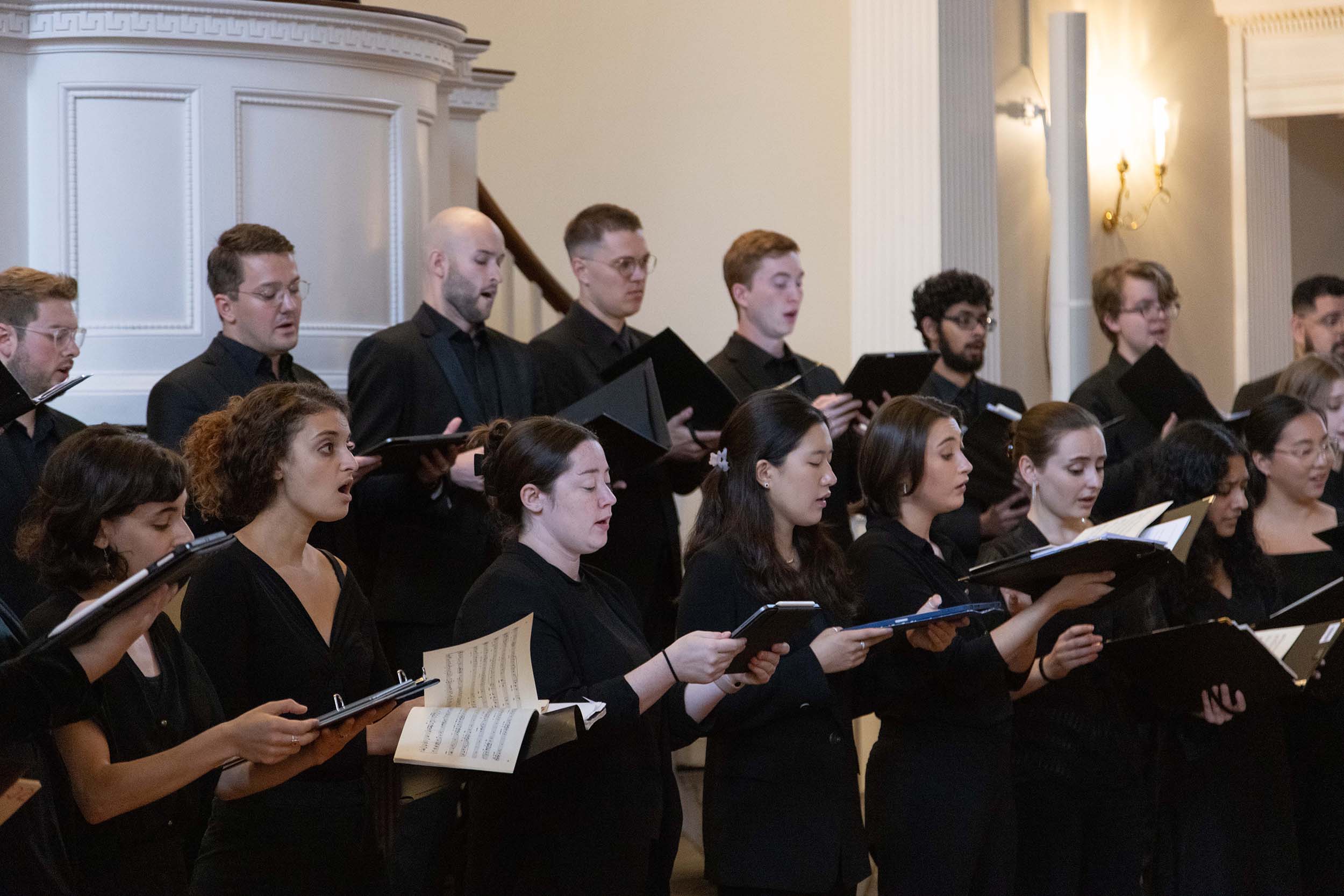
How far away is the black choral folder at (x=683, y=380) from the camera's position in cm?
401

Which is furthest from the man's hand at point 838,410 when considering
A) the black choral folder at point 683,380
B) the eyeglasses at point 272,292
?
the eyeglasses at point 272,292

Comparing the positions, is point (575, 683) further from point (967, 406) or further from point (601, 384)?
point (967, 406)

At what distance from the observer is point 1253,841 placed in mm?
3844

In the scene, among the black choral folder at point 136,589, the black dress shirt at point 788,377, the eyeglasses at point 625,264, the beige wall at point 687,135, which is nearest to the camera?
the black choral folder at point 136,589

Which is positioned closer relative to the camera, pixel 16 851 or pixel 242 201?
pixel 16 851

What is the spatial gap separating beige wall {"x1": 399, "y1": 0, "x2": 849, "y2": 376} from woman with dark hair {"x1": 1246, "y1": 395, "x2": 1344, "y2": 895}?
345 centimetres

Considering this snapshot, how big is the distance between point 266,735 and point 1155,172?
6787 millimetres

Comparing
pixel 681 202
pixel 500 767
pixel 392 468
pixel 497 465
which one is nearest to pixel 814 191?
pixel 681 202

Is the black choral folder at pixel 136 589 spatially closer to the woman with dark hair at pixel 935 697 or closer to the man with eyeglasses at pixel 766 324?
the woman with dark hair at pixel 935 697

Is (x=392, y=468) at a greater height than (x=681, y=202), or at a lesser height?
lesser

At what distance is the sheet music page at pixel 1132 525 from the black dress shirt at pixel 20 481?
2.09 m

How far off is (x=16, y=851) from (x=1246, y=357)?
804 centimetres

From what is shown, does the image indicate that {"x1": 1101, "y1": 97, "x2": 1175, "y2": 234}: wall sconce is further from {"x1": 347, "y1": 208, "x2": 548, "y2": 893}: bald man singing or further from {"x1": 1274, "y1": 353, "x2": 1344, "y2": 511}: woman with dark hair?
{"x1": 347, "y1": 208, "x2": 548, "y2": 893}: bald man singing

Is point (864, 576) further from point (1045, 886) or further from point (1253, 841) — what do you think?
point (1253, 841)
